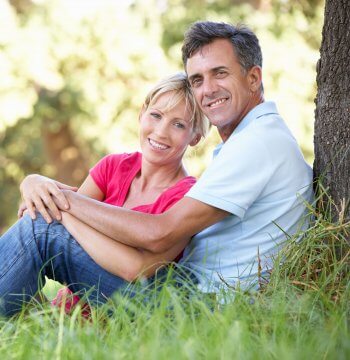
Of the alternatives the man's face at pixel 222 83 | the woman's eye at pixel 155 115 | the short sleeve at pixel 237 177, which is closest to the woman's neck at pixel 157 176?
the woman's eye at pixel 155 115

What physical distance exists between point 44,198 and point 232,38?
1057 millimetres

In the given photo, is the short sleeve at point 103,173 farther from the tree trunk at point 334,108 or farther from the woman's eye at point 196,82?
the tree trunk at point 334,108

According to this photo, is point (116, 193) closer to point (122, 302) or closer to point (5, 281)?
point (5, 281)

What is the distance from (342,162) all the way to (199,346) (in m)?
1.21

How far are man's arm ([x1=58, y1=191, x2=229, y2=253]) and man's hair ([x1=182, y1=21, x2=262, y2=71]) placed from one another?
764mm

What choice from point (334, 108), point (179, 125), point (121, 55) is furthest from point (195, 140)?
point (121, 55)

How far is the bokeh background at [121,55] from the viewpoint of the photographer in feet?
34.8

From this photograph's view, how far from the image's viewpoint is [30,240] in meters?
3.12

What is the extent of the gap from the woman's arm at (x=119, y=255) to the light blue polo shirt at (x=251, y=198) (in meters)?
0.14

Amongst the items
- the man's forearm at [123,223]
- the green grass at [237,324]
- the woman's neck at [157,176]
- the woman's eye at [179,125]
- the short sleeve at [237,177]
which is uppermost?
the woman's eye at [179,125]

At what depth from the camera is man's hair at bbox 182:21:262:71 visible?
330cm

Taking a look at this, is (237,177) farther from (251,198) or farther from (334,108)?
(334,108)

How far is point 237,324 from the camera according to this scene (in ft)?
7.31

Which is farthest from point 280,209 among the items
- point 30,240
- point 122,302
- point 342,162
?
point 30,240
